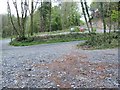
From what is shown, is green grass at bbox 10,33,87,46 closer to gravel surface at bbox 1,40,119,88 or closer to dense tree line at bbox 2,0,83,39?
dense tree line at bbox 2,0,83,39

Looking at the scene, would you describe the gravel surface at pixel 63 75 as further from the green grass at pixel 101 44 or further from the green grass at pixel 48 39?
the green grass at pixel 48 39

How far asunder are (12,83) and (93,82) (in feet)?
5.11

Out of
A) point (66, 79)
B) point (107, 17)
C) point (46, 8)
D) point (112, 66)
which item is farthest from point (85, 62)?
point (46, 8)

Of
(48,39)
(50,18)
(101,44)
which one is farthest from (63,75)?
(50,18)

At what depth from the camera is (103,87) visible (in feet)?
13.4

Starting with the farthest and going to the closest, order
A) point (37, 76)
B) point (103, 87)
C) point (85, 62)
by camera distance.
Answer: point (85, 62)
point (37, 76)
point (103, 87)

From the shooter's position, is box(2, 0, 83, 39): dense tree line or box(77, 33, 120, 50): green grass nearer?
box(77, 33, 120, 50): green grass

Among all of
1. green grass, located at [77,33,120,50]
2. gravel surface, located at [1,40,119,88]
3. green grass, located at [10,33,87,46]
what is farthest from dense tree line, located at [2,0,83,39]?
gravel surface, located at [1,40,119,88]

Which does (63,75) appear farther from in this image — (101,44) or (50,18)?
(50,18)

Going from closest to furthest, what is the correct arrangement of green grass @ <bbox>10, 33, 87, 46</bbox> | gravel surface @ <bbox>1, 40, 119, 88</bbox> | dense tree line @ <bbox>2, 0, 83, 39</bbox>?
gravel surface @ <bbox>1, 40, 119, 88</bbox>
green grass @ <bbox>10, 33, 87, 46</bbox>
dense tree line @ <bbox>2, 0, 83, 39</bbox>

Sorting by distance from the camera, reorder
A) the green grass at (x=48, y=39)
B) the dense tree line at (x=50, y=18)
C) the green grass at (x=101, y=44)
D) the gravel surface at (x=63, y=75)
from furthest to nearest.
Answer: the dense tree line at (x=50, y=18) → the green grass at (x=48, y=39) → the green grass at (x=101, y=44) → the gravel surface at (x=63, y=75)

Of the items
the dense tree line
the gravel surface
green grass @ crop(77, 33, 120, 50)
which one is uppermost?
the dense tree line

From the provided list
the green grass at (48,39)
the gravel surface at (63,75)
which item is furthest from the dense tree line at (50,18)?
the gravel surface at (63,75)

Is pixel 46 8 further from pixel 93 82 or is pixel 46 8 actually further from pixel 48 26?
pixel 93 82
